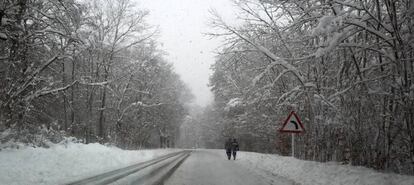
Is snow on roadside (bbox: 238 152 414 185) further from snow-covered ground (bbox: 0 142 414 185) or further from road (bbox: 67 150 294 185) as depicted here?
road (bbox: 67 150 294 185)

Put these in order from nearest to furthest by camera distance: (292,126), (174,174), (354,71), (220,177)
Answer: (354,71) → (220,177) → (174,174) → (292,126)

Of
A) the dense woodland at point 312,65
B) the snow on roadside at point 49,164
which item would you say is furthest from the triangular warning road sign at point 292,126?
the snow on roadside at point 49,164

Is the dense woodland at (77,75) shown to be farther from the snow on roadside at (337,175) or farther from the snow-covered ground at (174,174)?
the snow on roadside at (337,175)

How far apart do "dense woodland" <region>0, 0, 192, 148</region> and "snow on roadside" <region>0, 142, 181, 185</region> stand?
118cm

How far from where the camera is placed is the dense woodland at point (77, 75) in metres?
14.6

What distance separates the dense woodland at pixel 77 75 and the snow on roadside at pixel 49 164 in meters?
1.18

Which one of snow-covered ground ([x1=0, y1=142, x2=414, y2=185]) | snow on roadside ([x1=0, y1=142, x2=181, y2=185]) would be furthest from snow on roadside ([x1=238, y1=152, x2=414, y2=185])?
snow on roadside ([x1=0, y1=142, x2=181, y2=185])

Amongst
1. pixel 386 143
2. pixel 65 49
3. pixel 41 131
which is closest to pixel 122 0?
pixel 65 49

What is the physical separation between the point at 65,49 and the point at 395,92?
47.9 feet

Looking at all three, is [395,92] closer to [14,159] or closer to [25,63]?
[14,159]

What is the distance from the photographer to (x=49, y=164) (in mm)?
13281

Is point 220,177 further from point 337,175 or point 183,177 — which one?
point 337,175

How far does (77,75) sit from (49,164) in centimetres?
2056

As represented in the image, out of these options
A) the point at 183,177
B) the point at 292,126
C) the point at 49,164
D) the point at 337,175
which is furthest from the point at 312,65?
the point at 49,164
